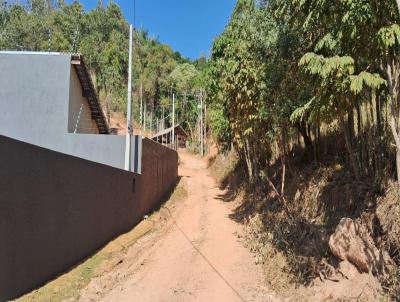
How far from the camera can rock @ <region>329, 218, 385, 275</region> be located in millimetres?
6766

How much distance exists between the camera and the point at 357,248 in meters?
7.05

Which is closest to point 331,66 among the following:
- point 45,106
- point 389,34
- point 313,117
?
point 389,34

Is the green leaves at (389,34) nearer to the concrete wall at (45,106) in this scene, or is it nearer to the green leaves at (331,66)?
the green leaves at (331,66)

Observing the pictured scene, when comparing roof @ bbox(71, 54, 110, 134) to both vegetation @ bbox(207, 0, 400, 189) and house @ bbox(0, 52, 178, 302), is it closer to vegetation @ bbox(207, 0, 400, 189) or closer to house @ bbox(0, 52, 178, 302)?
house @ bbox(0, 52, 178, 302)

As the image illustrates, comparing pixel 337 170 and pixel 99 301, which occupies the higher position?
pixel 337 170

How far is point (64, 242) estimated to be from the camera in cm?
862

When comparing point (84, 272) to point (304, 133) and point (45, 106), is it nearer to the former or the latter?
point (45, 106)

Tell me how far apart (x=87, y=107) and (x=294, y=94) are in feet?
32.0

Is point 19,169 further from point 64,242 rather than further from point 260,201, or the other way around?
point 260,201

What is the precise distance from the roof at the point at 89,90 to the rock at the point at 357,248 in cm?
1057

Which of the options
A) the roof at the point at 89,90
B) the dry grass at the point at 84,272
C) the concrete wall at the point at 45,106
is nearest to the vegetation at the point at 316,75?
the concrete wall at the point at 45,106

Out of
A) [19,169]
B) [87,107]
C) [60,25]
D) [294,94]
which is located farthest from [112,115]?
[19,169]

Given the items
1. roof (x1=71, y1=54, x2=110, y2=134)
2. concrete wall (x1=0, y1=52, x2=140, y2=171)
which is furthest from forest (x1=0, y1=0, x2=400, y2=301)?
roof (x1=71, y1=54, x2=110, y2=134)

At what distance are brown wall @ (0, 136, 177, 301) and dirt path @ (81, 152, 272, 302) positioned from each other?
0.84 meters
